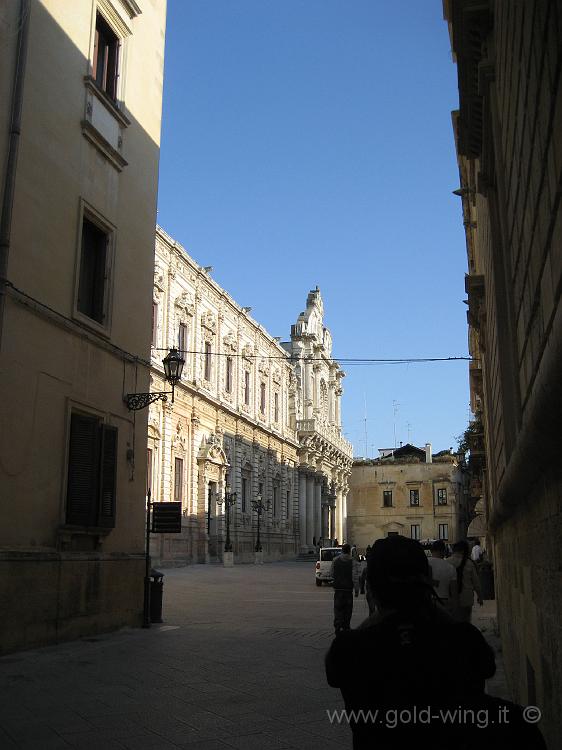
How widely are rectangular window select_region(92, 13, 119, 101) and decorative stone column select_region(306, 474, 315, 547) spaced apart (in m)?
47.7

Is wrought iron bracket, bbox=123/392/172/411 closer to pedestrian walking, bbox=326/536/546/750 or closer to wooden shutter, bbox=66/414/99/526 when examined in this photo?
wooden shutter, bbox=66/414/99/526

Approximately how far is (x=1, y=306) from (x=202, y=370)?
30896mm

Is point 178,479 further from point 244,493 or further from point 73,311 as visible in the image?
point 73,311

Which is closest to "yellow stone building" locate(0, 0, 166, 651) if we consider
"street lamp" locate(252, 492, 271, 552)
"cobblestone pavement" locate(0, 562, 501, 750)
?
"cobblestone pavement" locate(0, 562, 501, 750)

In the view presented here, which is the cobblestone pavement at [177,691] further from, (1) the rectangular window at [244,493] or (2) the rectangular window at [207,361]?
(1) the rectangular window at [244,493]

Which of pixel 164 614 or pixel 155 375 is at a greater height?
pixel 155 375

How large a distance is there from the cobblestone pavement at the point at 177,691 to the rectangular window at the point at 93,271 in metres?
5.09

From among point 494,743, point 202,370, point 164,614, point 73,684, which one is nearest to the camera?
point 494,743

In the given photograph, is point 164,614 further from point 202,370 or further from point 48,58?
point 202,370

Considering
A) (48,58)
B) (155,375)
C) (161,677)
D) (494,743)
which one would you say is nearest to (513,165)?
(494,743)

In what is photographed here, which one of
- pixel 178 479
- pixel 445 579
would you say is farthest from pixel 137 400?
pixel 178 479

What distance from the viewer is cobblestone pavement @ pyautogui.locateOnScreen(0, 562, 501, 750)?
232 inches

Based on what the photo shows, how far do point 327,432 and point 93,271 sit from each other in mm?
52366

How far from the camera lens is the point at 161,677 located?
8.33m
